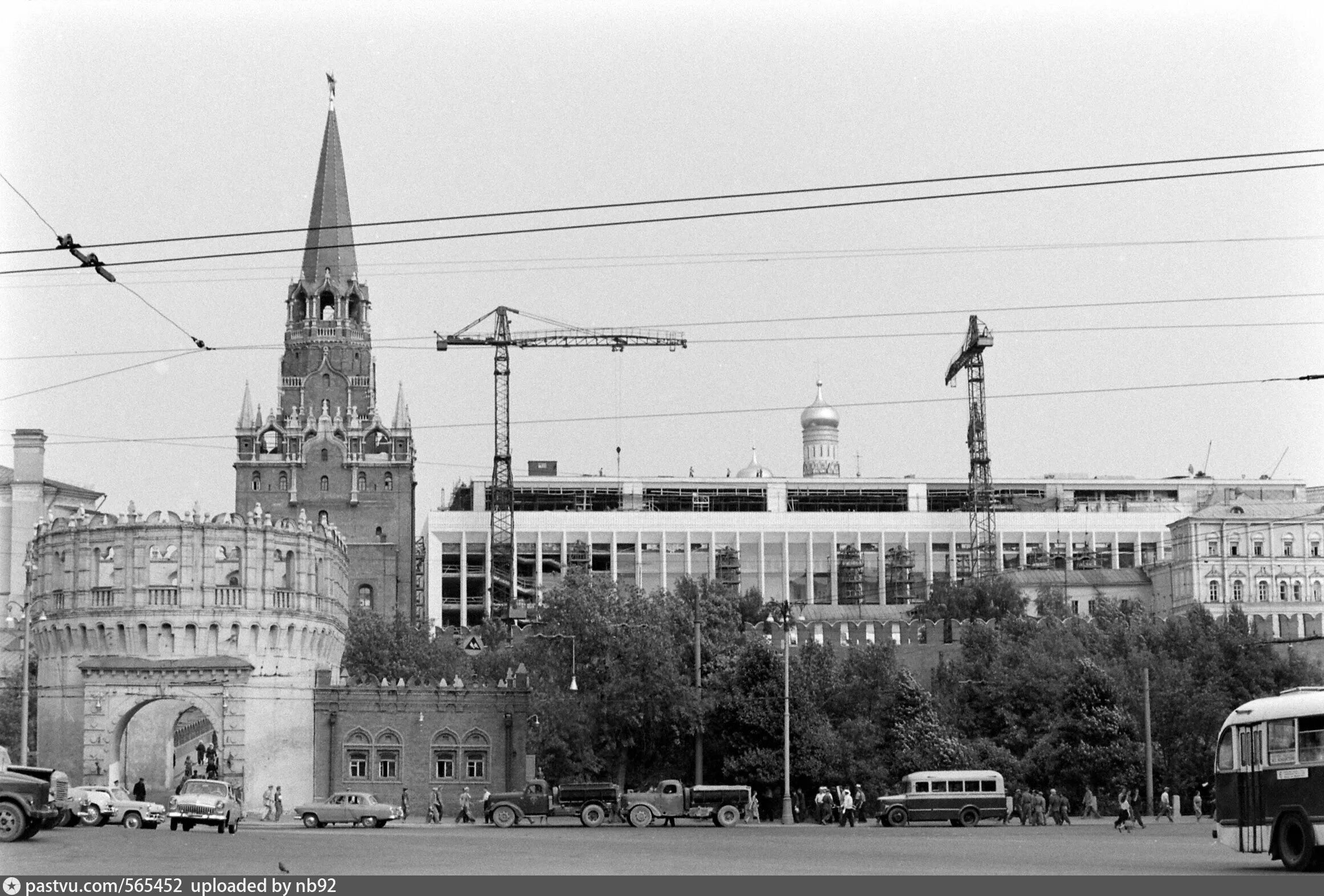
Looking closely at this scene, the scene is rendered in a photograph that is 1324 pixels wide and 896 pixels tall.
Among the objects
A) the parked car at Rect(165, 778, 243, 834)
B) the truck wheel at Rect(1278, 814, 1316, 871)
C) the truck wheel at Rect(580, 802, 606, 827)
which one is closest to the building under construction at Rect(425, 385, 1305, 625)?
the truck wheel at Rect(580, 802, 606, 827)

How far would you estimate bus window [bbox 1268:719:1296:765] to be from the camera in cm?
3338

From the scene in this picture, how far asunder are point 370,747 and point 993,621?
6053 cm

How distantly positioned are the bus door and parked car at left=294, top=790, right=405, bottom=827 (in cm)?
3660

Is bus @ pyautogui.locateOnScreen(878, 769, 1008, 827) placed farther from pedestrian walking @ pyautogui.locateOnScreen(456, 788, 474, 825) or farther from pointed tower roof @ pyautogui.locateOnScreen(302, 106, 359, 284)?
pointed tower roof @ pyautogui.locateOnScreen(302, 106, 359, 284)

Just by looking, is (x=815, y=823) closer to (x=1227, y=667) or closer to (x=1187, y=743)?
(x=1187, y=743)

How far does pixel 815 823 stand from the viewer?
237ft

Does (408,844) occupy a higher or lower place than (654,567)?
lower

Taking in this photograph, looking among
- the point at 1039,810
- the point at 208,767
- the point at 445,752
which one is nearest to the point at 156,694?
the point at 208,767

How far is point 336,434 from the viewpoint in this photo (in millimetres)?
170000

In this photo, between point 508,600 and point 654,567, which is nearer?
point 508,600

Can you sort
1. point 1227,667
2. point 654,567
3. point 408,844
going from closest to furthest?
1. point 408,844
2. point 1227,667
3. point 654,567

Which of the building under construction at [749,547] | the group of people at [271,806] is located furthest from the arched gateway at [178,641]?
the building under construction at [749,547]
